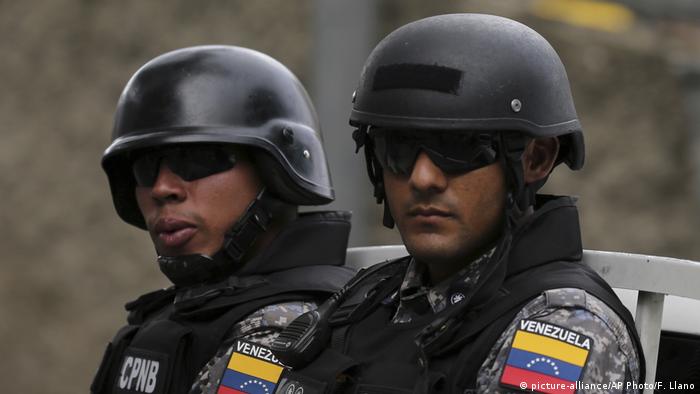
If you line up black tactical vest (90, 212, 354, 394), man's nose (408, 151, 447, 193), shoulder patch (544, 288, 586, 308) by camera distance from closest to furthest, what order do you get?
shoulder patch (544, 288, 586, 308) → man's nose (408, 151, 447, 193) → black tactical vest (90, 212, 354, 394)

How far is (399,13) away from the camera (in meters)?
9.24

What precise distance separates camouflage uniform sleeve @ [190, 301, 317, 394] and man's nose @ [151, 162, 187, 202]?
466mm

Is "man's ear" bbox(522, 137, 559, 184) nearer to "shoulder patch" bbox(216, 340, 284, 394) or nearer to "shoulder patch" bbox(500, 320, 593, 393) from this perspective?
"shoulder patch" bbox(500, 320, 593, 393)

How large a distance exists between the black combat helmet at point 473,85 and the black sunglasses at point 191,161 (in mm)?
997

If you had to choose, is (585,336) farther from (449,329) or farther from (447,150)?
(447,150)

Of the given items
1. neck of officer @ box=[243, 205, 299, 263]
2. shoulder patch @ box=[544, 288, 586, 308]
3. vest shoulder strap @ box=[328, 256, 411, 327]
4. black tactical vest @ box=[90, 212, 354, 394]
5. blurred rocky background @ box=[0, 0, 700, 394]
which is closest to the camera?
shoulder patch @ box=[544, 288, 586, 308]

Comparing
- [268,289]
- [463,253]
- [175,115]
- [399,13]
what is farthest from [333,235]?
[399,13]

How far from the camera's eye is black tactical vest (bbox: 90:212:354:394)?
4.11 m

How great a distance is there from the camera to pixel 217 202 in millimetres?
4305

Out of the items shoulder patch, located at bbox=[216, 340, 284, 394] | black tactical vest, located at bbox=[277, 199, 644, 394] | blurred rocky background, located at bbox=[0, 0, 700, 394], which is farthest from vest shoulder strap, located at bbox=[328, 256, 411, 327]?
blurred rocky background, located at bbox=[0, 0, 700, 394]

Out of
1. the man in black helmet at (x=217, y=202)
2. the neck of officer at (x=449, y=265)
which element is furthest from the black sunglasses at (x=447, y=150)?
the man in black helmet at (x=217, y=202)

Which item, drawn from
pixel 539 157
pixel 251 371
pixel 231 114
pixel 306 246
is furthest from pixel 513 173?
pixel 231 114

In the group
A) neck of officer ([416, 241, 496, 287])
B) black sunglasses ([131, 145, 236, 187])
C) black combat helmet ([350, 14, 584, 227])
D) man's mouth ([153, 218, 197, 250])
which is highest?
black combat helmet ([350, 14, 584, 227])

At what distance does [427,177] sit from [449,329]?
0.36 metres
